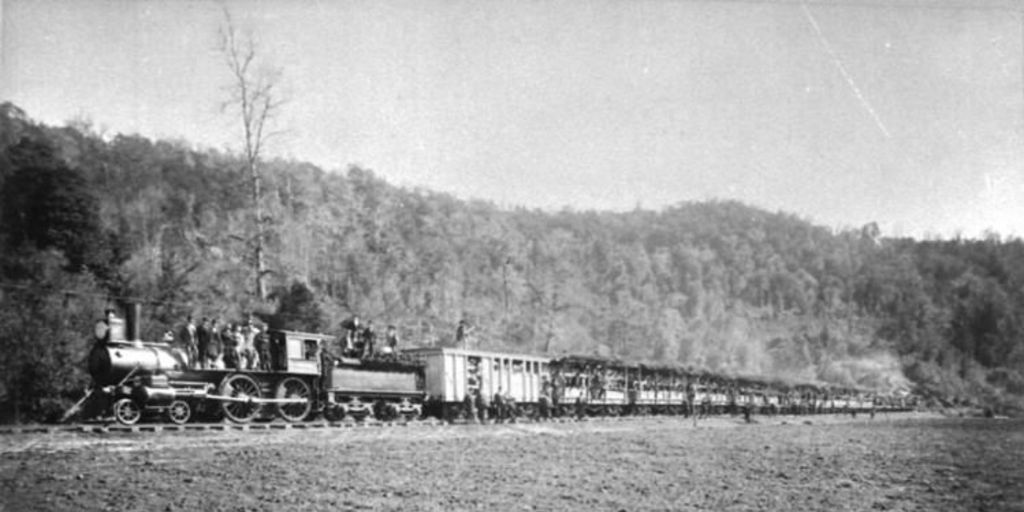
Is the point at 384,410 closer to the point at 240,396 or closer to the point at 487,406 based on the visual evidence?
the point at 487,406

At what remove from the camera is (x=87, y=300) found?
22.6m

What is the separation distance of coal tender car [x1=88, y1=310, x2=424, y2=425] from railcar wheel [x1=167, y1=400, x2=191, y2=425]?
20 millimetres

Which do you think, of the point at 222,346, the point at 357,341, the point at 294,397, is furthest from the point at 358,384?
the point at 222,346

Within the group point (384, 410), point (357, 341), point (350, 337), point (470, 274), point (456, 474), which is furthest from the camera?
point (470, 274)

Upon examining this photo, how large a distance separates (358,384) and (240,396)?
3513 mm

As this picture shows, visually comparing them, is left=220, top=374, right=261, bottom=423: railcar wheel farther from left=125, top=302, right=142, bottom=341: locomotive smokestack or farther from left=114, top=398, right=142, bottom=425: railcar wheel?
left=125, top=302, right=142, bottom=341: locomotive smokestack

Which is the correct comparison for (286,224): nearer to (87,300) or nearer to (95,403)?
(87,300)

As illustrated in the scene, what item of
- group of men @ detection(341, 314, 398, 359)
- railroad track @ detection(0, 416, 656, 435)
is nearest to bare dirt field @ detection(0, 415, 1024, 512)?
railroad track @ detection(0, 416, 656, 435)

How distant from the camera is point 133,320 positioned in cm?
1597

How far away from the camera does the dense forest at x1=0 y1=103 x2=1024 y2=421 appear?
2503 centimetres

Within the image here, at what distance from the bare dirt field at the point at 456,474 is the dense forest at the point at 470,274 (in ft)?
29.8

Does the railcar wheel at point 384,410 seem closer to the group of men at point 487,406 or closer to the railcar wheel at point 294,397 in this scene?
the railcar wheel at point 294,397

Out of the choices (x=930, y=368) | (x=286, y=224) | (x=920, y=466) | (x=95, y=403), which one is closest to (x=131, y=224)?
(x=286, y=224)

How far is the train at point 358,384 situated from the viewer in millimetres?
15430
